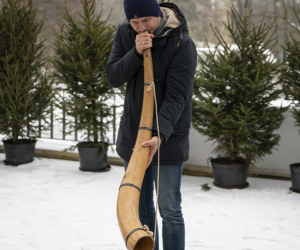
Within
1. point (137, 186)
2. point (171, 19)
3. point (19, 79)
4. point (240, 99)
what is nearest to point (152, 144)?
point (137, 186)

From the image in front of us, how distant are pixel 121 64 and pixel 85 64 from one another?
2.83m

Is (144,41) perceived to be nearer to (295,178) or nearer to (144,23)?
(144,23)

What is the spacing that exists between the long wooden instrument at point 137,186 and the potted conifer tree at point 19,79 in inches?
138

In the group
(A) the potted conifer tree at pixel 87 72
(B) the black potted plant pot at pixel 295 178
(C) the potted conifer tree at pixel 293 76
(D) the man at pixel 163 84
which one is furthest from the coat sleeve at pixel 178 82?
(A) the potted conifer tree at pixel 87 72

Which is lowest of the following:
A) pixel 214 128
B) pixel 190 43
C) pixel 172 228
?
pixel 172 228

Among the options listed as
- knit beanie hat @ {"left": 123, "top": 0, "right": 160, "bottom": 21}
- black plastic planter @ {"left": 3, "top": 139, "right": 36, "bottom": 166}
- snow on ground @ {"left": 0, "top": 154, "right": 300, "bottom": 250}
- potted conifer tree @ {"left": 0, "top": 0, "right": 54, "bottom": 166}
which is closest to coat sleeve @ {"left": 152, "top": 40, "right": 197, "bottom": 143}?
knit beanie hat @ {"left": 123, "top": 0, "right": 160, "bottom": 21}

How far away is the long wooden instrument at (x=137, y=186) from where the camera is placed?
112 centimetres

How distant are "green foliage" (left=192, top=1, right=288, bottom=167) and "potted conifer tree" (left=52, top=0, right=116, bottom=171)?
1398 millimetres

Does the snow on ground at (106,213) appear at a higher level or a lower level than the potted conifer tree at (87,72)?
lower

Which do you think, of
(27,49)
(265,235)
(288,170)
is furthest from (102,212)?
(27,49)

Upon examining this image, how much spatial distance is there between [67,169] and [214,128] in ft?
7.38

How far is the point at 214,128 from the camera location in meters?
4.04

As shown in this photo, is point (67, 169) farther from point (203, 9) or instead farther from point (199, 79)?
point (203, 9)

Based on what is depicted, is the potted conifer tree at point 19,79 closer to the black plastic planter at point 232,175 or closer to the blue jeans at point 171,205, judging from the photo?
the black plastic planter at point 232,175
